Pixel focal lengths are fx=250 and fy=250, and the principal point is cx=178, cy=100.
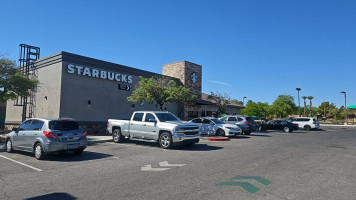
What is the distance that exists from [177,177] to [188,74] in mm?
23956

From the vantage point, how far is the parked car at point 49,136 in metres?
9.43

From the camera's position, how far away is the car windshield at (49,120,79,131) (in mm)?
9742

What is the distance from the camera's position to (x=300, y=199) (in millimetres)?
5051

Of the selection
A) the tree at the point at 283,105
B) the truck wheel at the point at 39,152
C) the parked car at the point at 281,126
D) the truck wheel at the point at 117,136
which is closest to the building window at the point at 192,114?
the parked car at the point at 281,126

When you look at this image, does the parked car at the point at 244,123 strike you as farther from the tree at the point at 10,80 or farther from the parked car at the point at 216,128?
the tree at the point at 10,80

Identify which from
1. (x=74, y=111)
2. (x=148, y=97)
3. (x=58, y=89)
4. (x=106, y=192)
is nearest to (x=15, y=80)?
(x=58, y=89)

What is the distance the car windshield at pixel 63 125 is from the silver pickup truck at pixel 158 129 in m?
3.95

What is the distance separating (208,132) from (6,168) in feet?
44.5

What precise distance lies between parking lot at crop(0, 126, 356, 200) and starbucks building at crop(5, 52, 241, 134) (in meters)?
9.99

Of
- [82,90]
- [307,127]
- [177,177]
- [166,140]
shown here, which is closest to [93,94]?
[82,90]

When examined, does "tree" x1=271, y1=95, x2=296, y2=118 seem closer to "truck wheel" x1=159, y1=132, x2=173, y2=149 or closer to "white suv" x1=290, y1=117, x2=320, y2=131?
"white suv" x1=290, y1=117, x2=320, y2=131

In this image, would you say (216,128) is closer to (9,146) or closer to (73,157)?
(73,157)

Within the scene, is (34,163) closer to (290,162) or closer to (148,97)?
(290,162)

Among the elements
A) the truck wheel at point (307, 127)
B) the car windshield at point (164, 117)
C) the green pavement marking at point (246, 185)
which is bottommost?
the green pavement marking at point (246, 185)
